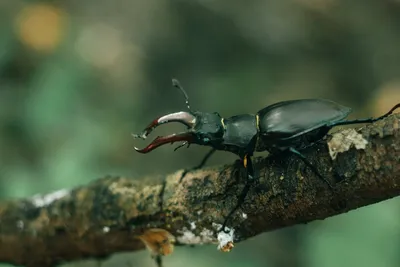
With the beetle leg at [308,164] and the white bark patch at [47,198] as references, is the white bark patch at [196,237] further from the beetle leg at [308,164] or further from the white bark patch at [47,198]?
the white bark patch at [47,198]

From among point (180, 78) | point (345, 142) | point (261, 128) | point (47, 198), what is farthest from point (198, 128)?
point (180, 78)

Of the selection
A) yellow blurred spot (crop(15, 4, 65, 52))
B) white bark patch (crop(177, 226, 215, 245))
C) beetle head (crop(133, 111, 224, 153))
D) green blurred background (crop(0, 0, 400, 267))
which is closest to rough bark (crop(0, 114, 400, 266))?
white bark patch (crop(177, 226, 215, 245))

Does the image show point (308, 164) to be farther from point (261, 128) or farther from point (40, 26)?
point (40, 26)

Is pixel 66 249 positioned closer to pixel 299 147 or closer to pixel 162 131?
pixel 299 147

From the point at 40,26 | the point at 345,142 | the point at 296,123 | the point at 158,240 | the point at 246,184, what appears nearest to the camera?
the point at 345,142

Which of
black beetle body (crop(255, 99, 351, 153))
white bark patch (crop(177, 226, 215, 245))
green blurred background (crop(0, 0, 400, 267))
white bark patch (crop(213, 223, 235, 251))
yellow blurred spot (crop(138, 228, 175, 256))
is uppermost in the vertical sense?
green blurred background (crop(0, 0, 400, 267))

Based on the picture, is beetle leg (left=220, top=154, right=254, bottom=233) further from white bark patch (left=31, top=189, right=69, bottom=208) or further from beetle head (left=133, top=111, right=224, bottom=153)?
white bark patch (left=31, top=189, right=69, bottom=208)

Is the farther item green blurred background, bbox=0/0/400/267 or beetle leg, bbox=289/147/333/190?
green blurred background, bbox=0/0/400/267
